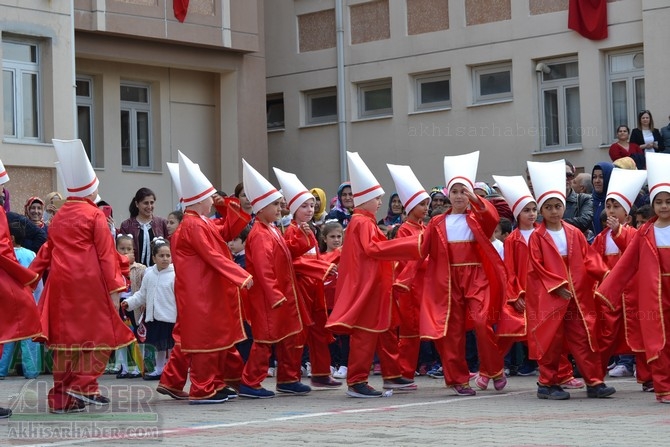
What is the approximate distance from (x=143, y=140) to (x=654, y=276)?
16.8 m

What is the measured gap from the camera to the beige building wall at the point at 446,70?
2409cm

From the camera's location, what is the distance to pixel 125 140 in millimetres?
26453

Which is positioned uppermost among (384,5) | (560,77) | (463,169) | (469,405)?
(384,5)

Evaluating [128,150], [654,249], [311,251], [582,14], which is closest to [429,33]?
[582,14]

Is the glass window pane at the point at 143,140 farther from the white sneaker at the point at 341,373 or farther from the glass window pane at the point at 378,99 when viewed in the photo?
the white sneaker at the point at 341,373

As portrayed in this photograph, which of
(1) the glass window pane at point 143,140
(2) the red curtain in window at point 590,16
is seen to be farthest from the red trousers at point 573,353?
(1) the glass window pane at point 143,140

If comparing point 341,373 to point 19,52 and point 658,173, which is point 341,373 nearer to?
point 658,173

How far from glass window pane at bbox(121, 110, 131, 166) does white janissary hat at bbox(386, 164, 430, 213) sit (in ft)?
46.2

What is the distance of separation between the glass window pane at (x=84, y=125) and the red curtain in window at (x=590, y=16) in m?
8.67

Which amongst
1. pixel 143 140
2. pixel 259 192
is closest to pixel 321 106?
pixel 143 140

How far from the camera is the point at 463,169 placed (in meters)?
12.2

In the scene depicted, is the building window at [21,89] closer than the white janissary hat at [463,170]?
No

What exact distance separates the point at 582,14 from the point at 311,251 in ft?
39.4

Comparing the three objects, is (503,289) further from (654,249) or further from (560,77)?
(560,77)
